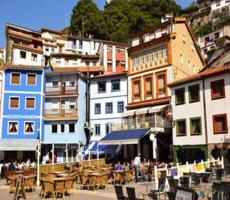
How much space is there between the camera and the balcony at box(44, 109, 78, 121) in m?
48.3

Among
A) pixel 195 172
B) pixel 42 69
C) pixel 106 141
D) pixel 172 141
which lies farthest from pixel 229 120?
pixel 42 69

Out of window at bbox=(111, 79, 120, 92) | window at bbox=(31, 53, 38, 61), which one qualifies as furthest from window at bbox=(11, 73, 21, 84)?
window at bbox=(31, 53, 38, 61)

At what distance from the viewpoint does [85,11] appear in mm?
85188

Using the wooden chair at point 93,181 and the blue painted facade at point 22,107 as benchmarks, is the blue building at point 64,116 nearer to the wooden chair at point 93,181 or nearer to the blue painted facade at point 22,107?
the blue painted facade at point 22,107

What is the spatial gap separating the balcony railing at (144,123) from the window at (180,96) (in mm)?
2712

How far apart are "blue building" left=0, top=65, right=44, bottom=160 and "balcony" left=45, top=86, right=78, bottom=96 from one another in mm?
1554

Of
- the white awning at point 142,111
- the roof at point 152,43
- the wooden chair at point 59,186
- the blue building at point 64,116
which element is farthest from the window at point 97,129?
the wooden chair at point 59,186

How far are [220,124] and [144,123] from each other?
893 centimetres

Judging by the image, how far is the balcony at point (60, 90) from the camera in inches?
1933

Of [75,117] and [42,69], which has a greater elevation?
[42,69]

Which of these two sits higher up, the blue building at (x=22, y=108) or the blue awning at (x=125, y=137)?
the blue building at (x=22, y=108)

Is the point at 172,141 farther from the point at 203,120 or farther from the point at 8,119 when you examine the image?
the point at 8,119

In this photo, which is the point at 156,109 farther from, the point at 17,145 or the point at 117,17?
the point at 117,17

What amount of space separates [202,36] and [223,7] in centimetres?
1371
